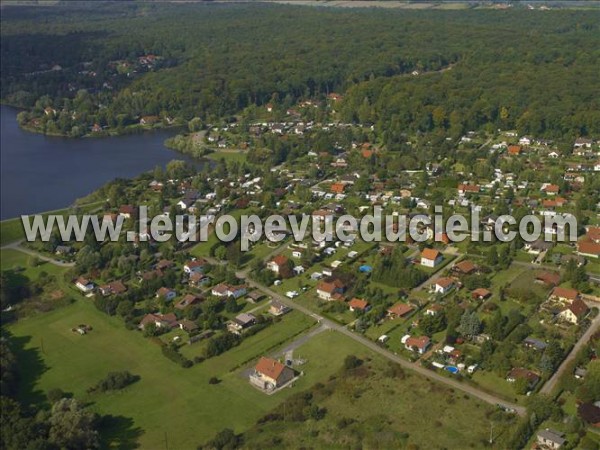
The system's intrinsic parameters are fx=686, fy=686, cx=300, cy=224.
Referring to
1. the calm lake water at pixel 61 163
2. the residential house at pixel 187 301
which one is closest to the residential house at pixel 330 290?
the residential house at pixel 187 301

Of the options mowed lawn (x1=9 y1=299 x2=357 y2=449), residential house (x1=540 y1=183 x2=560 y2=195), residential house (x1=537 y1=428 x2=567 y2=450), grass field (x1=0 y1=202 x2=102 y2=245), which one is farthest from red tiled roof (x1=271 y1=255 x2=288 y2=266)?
residential house (x1=540 y1=183 x2=560 y2=195)

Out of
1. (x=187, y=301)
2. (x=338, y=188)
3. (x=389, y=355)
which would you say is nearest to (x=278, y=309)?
(x=187, y=301)

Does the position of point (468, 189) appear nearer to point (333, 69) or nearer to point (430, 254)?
point (430, 254)

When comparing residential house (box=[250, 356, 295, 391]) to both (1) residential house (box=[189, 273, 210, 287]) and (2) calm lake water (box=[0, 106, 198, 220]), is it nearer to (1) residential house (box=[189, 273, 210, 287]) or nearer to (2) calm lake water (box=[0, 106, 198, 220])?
(1) residential house (box=[189, 273, 210, 287])

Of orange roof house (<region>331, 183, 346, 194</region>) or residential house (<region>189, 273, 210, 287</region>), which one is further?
orange roof house (<region>331, 183, 346, 194</region>)

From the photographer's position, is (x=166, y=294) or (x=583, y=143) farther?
(x=583, y=143)

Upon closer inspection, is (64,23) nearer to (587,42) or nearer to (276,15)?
(276,15)
